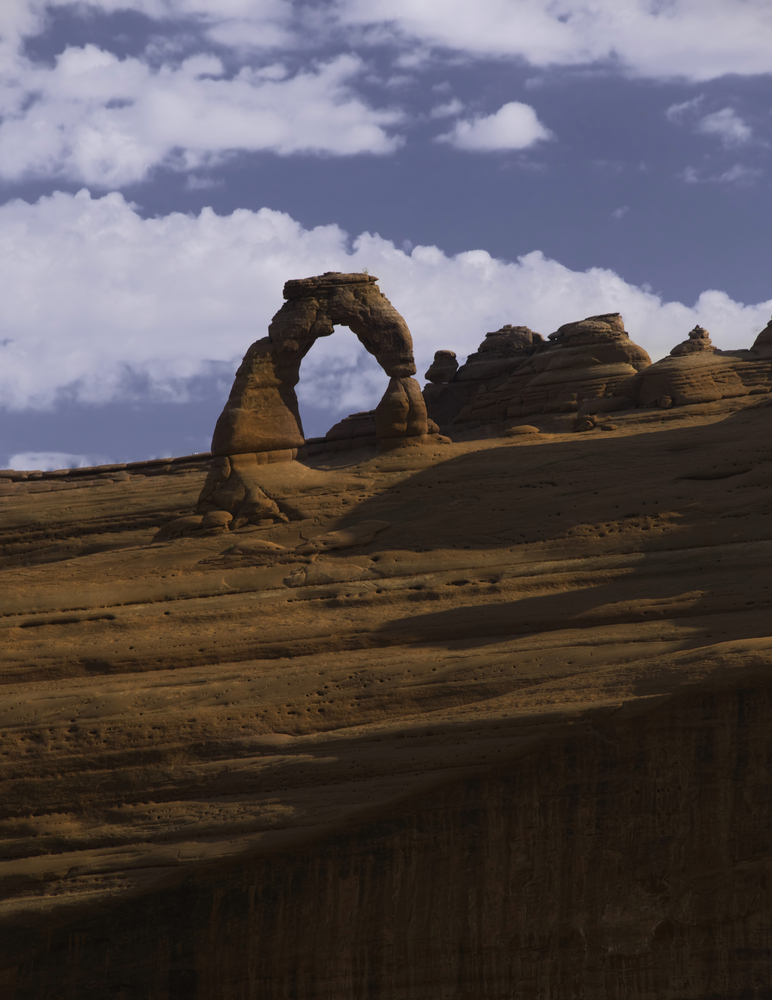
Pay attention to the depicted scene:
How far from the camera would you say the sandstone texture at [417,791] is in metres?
14.1

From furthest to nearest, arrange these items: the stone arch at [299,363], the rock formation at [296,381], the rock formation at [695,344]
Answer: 1. the rock formation at [695,344]
2. the stone arch at [299,363]
3. the rock formation at [296,381]

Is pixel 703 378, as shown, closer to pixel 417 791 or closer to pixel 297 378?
pixel 297 378

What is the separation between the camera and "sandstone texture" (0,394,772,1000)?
14.1 m

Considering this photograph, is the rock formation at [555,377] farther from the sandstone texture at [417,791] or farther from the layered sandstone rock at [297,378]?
the sandstone texture at [417,791]

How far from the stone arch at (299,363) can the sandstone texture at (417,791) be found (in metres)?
6.67

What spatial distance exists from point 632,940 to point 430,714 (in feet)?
13.8

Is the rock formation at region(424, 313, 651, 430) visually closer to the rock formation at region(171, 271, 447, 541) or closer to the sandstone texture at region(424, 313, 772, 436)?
the sandstone texture at region(424, 313, 772, 436)

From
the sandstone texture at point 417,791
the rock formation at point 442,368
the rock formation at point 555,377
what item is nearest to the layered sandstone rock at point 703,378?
the rock formation at point 555,377

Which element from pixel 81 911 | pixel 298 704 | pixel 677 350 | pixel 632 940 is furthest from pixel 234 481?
pixel 677 350

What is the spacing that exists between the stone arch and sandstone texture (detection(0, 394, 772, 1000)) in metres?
6.67

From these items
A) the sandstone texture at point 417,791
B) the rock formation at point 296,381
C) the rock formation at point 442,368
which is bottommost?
the sandstone texture at point 417,791

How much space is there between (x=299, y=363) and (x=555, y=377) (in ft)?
68.3

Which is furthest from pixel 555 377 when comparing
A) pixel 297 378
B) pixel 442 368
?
pixel 297 378

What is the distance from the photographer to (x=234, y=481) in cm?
2356
